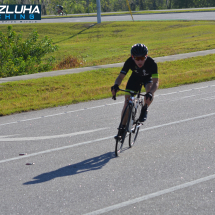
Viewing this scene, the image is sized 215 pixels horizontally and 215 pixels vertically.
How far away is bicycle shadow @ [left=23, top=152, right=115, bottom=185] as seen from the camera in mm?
5539

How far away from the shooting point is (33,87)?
13758mm

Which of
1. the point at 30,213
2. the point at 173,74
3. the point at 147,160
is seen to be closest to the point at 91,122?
the point at 147,160

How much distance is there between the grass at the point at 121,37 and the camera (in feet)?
79.6

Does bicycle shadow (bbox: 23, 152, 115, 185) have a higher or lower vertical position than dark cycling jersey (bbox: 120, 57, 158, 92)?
lower

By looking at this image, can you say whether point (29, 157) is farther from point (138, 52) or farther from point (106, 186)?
point (138, 52)

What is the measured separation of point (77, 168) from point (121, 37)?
3091 cm

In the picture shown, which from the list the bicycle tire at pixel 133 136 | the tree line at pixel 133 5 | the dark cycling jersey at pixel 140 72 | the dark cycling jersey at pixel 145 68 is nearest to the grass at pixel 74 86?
the bicycle tire at pixel 133 136

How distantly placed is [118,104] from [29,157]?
4688mm

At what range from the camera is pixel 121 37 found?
35406 mm

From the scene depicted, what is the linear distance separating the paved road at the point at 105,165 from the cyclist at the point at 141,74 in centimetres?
99

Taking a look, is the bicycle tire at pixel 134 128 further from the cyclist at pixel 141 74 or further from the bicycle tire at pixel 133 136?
the cyclist at pixel 141 74

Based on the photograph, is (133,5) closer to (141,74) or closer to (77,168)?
(141,74)

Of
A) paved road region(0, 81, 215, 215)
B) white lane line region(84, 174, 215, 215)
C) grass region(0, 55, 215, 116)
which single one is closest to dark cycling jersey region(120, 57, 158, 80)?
paved road region(0, 81, 215, 215)

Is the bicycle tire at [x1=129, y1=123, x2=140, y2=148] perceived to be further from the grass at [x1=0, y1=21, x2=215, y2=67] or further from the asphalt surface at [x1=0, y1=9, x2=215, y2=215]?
the grass at [x1=0, y1=21, x2=215, y2=67]
